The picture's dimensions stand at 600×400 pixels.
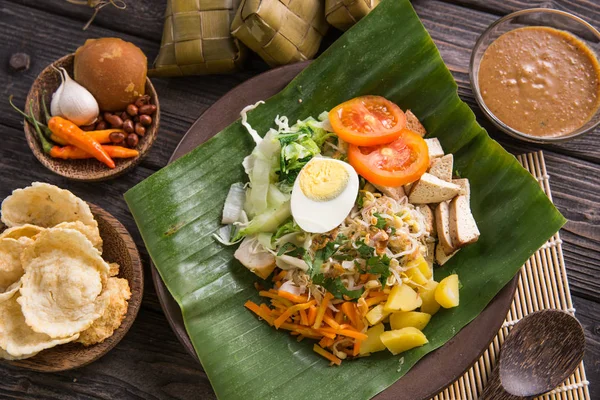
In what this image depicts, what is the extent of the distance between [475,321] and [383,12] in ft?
6.04

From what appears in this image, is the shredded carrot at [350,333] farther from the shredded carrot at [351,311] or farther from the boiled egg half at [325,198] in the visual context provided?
the boiled egg half at [325,198]

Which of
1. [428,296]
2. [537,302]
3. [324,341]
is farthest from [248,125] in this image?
[537,302]

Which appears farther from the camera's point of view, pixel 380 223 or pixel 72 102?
pixel 72 102

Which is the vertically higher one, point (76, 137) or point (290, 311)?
point (76, 137)

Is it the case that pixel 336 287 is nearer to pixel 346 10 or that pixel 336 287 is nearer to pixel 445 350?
pixel 445 350

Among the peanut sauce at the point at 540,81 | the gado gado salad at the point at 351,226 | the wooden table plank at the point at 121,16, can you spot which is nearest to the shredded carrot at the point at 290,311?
the gado gado salad at the point at 351,226

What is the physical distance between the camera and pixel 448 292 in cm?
332

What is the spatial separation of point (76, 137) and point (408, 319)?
2.29 m

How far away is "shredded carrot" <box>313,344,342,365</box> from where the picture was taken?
3.40 m

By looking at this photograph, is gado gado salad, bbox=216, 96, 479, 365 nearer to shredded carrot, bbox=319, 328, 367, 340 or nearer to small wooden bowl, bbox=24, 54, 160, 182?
shredded carrot, bbox=319, 328, 367, 340

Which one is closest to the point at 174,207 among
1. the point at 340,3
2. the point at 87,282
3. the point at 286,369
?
the point at 87,282

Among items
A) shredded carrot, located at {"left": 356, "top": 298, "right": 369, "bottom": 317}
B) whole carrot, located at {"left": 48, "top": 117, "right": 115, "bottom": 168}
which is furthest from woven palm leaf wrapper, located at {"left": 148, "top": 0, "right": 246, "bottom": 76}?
shredded carrot, located at {"left": 356, "top": 298, "right": 369, "bottom": 317}

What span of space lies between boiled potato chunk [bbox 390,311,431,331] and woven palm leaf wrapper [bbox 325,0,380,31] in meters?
1.79

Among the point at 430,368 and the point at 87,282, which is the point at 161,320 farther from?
the point at 430,368
